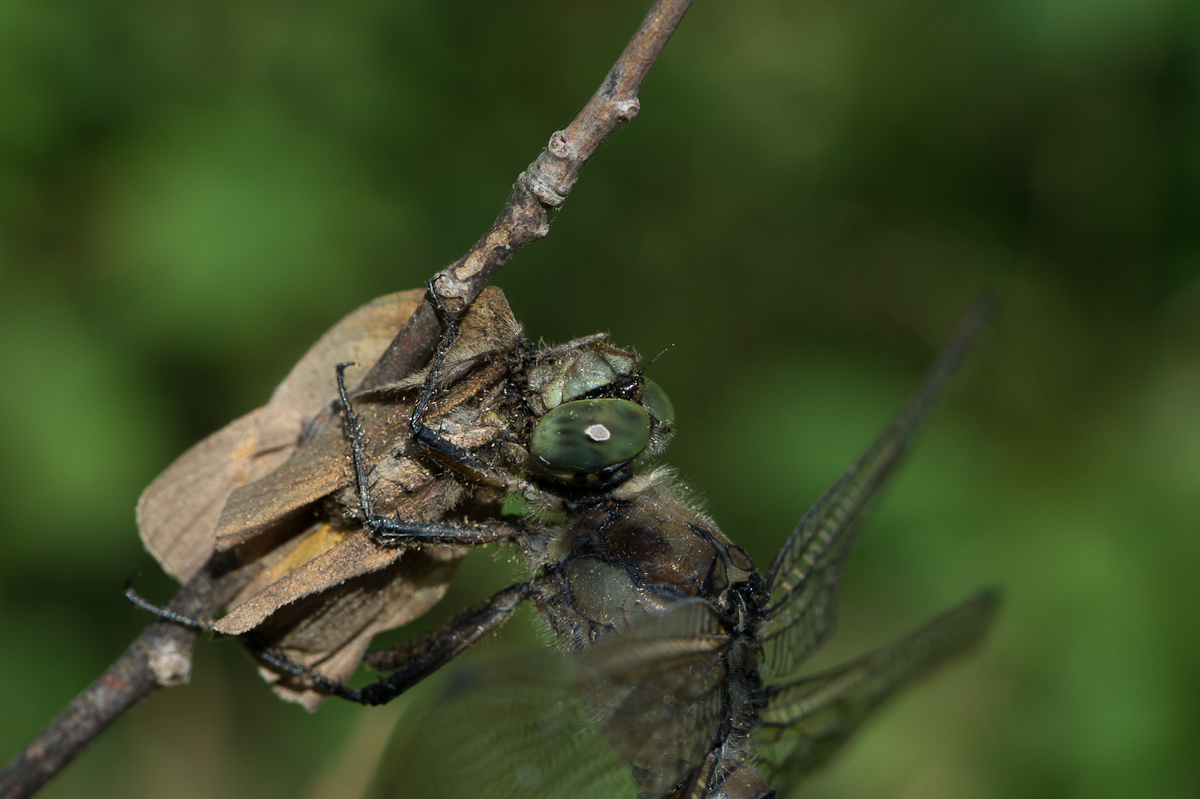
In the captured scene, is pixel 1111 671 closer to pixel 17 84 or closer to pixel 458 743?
pixel 458 743

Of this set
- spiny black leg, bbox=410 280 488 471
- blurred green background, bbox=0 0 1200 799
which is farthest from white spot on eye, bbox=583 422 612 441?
blurred green background, bbox=0 0 1200 799

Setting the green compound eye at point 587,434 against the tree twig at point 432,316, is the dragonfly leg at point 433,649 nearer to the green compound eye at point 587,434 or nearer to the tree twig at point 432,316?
the tree twig at point 432,316

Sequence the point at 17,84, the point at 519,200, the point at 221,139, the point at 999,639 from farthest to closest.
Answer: the point at 999,639 → the point at 221,139 → the point at 17,84 → the point at 519,200

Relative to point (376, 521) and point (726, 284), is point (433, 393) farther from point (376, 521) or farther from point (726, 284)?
point (726, 284)

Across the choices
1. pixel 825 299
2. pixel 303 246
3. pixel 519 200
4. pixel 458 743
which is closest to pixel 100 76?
pixel 303 246

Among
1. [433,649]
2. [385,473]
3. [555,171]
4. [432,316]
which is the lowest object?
[433,649]

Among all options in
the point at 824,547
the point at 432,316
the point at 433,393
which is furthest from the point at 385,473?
the point at 824,547
